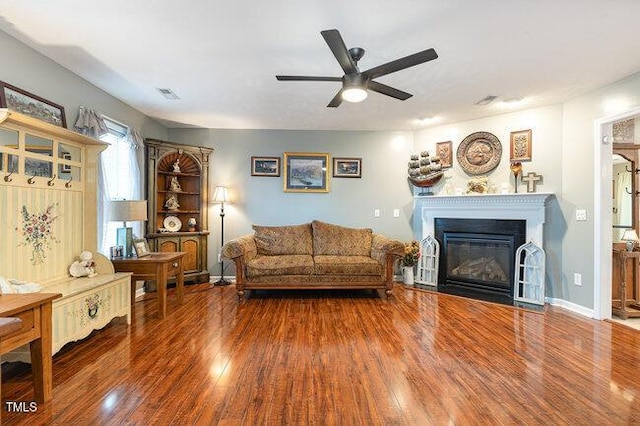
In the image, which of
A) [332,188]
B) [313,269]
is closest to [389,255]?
[313,269]

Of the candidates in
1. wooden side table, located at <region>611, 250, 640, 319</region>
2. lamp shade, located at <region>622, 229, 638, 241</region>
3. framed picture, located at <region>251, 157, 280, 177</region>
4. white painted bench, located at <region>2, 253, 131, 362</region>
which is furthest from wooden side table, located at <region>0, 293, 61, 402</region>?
lamp shade, located at <region>622, 229, 638, 241</region>

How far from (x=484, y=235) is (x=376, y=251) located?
5.05ft

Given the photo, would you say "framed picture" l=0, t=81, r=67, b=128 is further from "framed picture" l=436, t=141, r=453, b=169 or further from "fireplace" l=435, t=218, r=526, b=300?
"fireplace" l=435, t=218, r=526, b=300

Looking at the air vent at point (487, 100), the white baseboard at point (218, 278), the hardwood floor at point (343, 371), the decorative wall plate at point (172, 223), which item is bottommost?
the hardwood floor at point (343, 371)

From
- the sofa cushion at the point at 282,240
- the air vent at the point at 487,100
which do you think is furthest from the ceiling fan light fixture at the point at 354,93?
the sofa cushion at the point at 282,240

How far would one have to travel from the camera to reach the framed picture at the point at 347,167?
480cm

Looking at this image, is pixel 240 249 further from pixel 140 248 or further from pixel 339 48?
pixel 339 48

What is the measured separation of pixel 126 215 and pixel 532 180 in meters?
4.77

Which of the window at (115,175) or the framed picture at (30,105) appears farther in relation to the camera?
the window at (115,175)

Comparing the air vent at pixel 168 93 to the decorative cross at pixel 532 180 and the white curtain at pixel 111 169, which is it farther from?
the decorative cross at pixel 532 180

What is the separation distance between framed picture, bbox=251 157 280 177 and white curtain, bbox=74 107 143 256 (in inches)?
62.6

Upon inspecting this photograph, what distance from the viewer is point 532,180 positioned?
3.70m

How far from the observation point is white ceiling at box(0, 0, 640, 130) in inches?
76.7

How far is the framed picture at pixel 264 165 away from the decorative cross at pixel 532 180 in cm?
351
